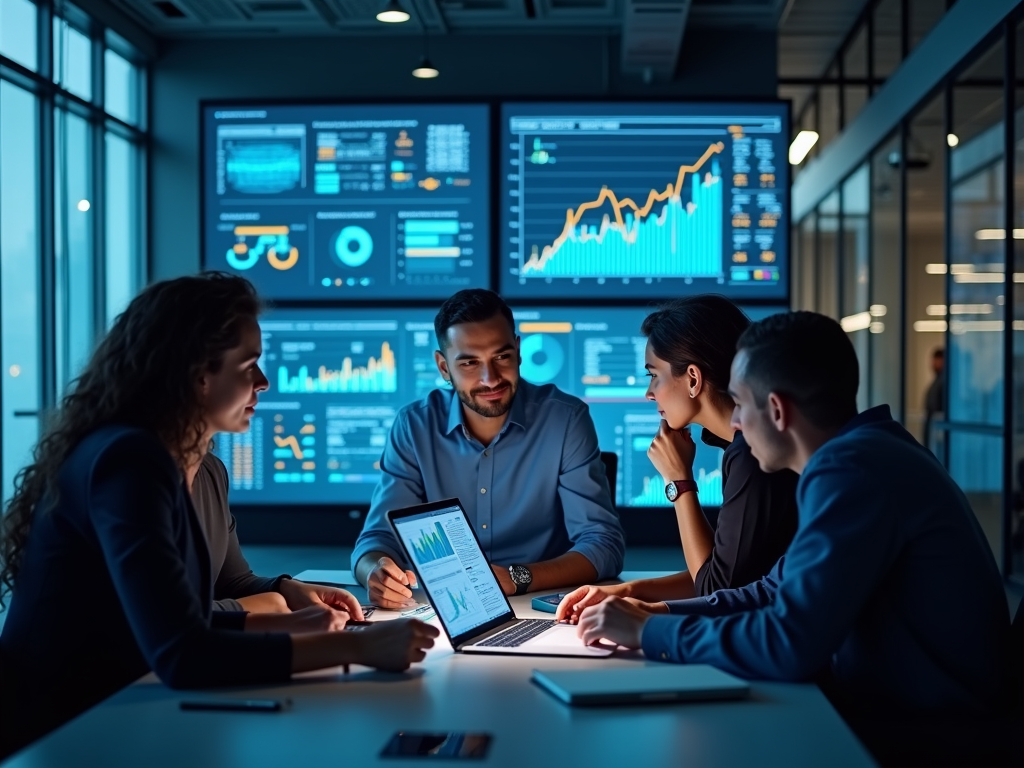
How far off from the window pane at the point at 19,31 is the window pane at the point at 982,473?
5.44 meters

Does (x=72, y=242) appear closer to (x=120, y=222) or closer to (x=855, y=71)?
(x=120, y=222)

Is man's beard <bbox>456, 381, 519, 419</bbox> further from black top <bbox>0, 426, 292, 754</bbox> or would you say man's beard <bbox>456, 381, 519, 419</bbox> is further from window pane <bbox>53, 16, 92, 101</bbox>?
window pane <bbox>53, 16, 92, 101</bbox>

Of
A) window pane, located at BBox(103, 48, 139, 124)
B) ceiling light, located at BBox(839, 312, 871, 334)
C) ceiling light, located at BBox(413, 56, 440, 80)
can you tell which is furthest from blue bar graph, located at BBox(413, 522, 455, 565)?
ceiling light, located at BBox(839, 312, 871, 334)

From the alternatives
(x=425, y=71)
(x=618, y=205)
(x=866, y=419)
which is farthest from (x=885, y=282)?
(x=866, y=419)

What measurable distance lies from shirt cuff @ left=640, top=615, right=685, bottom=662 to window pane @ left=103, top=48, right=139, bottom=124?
611 cm

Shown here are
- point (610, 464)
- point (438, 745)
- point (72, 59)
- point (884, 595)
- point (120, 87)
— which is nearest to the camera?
point (438, 745)

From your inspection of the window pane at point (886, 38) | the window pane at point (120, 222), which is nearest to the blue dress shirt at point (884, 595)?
the window pane at point (120, 222)

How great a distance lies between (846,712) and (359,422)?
183 inches

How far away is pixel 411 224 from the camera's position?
6164 millimetres

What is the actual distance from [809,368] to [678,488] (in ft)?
3.08

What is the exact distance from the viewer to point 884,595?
1698 millimetres

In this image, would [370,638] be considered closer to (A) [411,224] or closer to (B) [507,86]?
(A) [411,224]

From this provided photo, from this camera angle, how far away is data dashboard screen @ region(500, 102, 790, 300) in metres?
6.01

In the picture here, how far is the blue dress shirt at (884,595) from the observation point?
1.62 m
